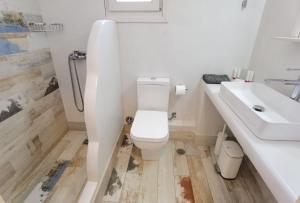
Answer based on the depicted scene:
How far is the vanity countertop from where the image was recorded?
66 cm

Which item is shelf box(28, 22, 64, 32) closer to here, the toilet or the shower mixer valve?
the shower mixer valve

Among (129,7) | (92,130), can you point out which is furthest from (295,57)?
(92,130)

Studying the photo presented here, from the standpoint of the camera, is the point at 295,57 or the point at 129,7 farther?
the point at 129,7

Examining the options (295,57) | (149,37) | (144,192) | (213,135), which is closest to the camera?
(295,57)

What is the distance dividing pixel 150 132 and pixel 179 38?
100cm

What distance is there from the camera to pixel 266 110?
1.20 m

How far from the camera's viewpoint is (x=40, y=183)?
1518mm

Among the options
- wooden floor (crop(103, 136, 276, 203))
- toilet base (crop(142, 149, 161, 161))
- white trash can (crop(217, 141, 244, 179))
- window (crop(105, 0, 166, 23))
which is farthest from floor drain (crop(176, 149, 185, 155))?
window (crop(105, 0, 166, 23))

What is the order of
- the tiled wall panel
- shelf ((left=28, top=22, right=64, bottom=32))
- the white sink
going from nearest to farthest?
the white sink < the tiled wall panel < shelf ((left=28, top=22, right=64, bottom=32))

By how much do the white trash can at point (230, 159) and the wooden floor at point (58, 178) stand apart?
1334 mm

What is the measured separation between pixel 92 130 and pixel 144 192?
0.74m

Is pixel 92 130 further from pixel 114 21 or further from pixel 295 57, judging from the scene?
pixel 295 57

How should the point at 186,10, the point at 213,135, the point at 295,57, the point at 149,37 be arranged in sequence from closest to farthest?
the point at 295,57 → the point at 186,10 → the point at 149,37 → the point at 213,135

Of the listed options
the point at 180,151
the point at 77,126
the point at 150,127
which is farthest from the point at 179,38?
the point at 77,126
